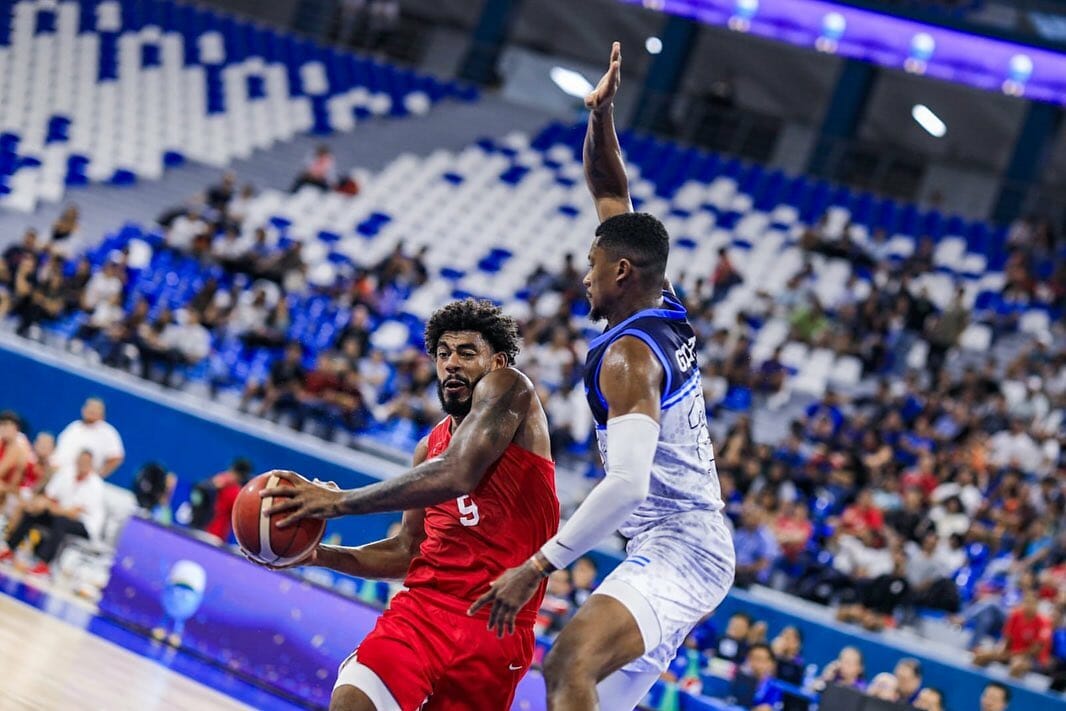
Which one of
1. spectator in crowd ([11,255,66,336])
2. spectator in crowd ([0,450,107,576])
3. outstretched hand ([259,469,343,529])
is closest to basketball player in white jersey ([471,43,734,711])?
outstretched hand ([259,469,343,529])

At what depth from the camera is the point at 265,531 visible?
4461 mm

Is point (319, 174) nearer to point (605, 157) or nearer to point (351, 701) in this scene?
point (605, 157)

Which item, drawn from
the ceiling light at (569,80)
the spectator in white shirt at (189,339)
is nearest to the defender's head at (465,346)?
the spectator in white shirt at (189,339)

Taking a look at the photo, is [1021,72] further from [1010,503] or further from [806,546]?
[806,546]

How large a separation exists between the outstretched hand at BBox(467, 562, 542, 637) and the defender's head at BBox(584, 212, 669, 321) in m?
0.94

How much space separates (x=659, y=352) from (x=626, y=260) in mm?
356

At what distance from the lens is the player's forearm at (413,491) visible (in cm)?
427

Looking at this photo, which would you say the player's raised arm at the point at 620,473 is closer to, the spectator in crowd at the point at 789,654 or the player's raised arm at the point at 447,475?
the player's raised arm at the point at 447,475

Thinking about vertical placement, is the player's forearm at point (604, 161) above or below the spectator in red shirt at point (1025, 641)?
below

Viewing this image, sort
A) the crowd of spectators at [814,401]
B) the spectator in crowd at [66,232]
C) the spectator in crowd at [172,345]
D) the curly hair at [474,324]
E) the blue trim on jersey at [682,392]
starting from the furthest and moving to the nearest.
Answer: 1. the spectator in crowd at [66,232]
2. the spectator in crowd at [172,345]
3. the crowd of spectators at [814,401]
4. the curly hair at [474,324]
5. the blue trim on jersey at [682,392]

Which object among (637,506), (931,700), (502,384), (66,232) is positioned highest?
(66,232)

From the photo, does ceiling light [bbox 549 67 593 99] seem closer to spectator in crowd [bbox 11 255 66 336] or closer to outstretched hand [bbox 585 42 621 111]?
spectator in crowd [bbox 11 255 66 336]

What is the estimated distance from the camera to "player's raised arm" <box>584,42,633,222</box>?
511 cm

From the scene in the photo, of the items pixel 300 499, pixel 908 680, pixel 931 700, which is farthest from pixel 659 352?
pixel 908 680
